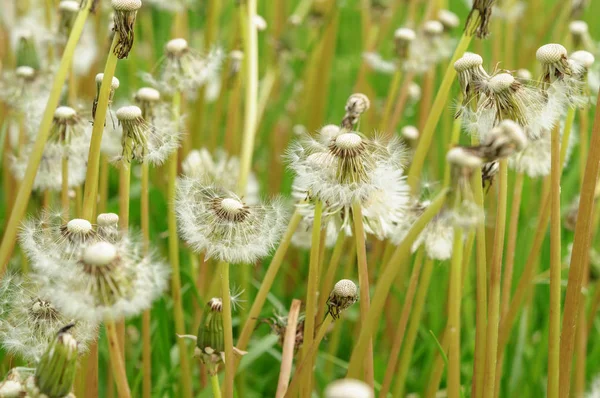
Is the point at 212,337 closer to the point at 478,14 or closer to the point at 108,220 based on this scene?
the point at 108,220

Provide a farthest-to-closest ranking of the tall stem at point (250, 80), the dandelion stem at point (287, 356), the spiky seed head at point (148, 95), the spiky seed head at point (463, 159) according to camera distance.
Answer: the tall stem at point (250, 80) < the spiky seed head at point (148, 95) < the dandelion stem at point (287, 356) < the spiky seed head at point (463, 159)

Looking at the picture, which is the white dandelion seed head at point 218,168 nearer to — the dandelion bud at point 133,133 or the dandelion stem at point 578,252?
the dandelion bud at point 133,133

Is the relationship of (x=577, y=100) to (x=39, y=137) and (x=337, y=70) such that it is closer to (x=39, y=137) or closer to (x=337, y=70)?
(x=39, y=137)

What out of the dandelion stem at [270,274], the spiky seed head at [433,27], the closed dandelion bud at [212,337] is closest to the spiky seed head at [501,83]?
the dandelion stem at [270,274]

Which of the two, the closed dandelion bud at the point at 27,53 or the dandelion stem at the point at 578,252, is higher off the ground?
the closed dandelion bud at the point at 27,53

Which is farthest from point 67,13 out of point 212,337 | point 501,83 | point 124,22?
point 501,83

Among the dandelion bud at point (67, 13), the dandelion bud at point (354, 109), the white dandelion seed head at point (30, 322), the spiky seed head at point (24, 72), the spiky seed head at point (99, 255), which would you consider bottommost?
the white dandelion seed head at point (30, 322)
